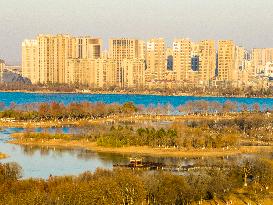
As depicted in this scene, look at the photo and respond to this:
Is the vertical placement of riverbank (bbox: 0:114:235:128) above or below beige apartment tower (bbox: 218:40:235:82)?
below

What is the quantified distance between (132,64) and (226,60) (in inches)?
373

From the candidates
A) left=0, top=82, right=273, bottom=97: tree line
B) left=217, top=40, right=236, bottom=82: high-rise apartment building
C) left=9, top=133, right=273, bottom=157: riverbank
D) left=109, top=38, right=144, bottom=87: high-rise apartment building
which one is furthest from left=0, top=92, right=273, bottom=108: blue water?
left=9, top=133, right=273, bottom=157: riverbank

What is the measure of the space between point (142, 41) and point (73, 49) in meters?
8.55

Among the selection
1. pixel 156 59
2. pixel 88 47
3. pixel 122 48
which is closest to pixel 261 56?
pixel 156 59

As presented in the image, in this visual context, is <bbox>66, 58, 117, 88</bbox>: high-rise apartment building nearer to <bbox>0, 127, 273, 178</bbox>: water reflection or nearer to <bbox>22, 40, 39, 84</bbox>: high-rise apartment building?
<bbox>22, 40, 39, 84</bbox>: high-rise apartment building

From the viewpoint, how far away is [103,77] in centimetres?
7231

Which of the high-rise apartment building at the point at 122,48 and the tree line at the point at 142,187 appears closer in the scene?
the tree line at the point at 142,187

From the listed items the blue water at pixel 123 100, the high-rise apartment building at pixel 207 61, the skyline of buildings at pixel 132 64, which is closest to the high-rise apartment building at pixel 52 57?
the skyline of buildings at pixel 132 64

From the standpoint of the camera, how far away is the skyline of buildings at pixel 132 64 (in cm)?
7100

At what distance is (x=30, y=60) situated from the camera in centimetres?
7700

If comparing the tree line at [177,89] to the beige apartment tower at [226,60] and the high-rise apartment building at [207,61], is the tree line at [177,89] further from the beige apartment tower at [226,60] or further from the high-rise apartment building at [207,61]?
the beige apartment tower at [226,60]

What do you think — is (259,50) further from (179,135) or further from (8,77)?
(179,135)

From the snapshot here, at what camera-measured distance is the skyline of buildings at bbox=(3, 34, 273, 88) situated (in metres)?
71.0

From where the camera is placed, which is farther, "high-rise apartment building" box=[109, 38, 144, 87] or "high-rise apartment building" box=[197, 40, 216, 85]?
"high-rise apartment building" box=[109, 38, 144, 87]
